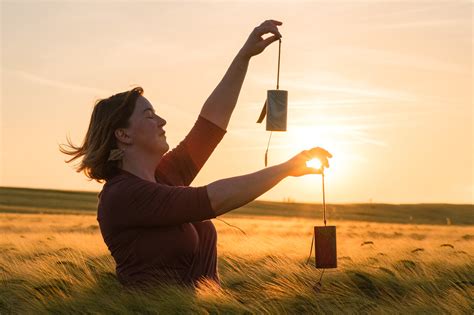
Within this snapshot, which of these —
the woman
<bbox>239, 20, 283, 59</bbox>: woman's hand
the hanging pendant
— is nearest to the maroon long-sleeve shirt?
the woman

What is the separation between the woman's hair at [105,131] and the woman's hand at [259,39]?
687 mm

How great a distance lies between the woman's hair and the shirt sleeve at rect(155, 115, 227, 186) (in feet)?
1.68

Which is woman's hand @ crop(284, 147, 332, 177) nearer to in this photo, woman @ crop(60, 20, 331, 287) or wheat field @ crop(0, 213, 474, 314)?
woman @ crop(60, 20, 331, 287)

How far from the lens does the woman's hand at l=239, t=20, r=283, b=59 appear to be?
4.41 meters

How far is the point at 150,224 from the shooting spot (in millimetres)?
4086

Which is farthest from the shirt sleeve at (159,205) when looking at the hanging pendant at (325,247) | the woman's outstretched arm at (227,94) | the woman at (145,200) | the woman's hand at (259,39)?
the woman's hand at (259,39)

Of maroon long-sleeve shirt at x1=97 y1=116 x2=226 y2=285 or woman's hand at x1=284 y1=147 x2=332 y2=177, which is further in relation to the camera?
maroon long-sleeve shirt at x1=97 y1=116 x2=226 y2=285

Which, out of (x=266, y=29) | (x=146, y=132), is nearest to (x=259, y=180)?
(x=146, y=132)

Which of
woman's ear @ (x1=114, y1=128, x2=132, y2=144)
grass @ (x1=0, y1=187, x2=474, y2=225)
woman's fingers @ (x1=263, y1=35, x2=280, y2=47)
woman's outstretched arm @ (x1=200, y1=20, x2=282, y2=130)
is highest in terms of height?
woman's fingers @ (x1=263, y1=35, x2=280, y2=47)

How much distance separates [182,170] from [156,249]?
77 cm

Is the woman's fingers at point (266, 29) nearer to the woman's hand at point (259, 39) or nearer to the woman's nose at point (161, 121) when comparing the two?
the woman's hand at point (259, 39)

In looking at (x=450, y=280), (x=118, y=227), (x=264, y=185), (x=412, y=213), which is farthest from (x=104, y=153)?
(x=412, y=213)

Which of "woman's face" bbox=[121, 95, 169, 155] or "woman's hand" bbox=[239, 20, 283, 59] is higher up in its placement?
"woman's hand" bbox=[239, 20, 283, 59]

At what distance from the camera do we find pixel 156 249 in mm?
4164
